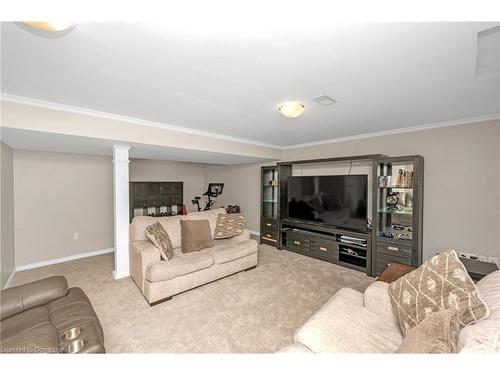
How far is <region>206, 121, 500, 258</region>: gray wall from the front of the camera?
2578mm

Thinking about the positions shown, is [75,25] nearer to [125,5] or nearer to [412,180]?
[125,5]

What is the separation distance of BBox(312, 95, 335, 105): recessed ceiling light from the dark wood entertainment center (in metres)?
1.46

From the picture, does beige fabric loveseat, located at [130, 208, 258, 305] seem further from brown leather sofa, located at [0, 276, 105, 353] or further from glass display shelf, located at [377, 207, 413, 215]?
glass display shelf, located at [377, 207, 413, 215]

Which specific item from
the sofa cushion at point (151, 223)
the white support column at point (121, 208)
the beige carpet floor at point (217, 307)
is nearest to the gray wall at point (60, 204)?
the beige carpet floor at point (217, 307)

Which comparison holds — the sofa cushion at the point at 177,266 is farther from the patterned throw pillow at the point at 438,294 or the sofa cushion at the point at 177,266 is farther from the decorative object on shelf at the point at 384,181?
the decorative object on shelf at the point at 384,181

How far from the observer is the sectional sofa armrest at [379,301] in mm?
1502

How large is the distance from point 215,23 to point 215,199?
5.89m

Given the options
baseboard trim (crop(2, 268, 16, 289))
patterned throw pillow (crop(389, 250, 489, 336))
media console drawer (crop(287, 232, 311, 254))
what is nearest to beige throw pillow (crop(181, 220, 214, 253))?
media console drawer (crop(287, 232, 311, 254))

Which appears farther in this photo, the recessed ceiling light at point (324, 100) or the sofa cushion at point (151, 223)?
the sofa cushion at point (151, 223)

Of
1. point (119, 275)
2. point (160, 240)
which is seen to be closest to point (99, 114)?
point (160, 240)

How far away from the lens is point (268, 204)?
16.1ft

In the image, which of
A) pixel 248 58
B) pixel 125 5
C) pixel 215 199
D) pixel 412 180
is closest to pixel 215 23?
pixel 248 58

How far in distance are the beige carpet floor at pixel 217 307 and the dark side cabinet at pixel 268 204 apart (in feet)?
3.74

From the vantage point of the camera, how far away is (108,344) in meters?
1.76
